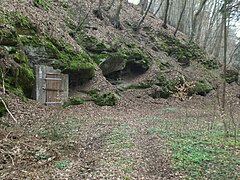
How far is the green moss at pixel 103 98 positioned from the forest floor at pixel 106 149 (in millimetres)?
2675

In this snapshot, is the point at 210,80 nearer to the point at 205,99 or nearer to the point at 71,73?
the point at 205,99

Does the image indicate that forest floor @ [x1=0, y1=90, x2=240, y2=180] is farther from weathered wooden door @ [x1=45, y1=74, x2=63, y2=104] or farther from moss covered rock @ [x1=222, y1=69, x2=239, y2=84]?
moss covered rock @ [x1=222, y1=69, x2=239, y2=84]

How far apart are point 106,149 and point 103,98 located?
6306 millimetres

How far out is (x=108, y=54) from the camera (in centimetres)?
1453

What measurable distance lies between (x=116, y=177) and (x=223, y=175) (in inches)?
83.2

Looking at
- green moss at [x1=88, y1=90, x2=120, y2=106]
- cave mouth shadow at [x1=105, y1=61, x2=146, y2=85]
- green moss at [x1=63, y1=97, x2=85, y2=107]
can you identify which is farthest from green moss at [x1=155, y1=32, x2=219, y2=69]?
green moss at [x1=63, y1=97, x2=85, y2=107]

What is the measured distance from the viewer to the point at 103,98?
40.5 ft

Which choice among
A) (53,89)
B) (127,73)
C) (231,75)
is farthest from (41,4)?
(231,75)

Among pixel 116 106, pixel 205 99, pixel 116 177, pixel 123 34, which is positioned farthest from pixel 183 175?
pixel 123 34

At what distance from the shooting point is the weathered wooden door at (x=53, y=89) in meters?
10.6

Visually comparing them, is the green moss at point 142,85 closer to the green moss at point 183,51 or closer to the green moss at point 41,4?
the green moss at point 183,51

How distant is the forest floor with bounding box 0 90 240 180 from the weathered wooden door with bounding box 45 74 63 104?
1187 mm

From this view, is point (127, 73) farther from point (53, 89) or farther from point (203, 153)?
point (203, 153)

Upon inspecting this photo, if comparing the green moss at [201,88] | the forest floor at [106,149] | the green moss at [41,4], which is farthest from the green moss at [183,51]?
the forest floor at [106,149]
